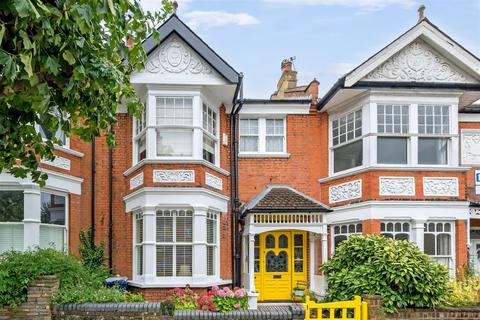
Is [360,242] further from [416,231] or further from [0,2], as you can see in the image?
[0,2]

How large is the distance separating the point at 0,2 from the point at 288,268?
1327 centimetres

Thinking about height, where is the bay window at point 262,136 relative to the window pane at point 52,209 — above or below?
above

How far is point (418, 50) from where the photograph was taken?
590 inches

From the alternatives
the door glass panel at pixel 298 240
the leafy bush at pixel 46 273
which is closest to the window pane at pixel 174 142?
the leafy bush at pixel 46 273

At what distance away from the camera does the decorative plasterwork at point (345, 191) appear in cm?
1506

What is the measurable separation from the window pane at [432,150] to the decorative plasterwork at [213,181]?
5940mm

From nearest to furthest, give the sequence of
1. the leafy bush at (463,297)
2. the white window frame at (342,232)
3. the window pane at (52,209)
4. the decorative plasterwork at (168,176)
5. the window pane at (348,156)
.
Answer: the leafy bush at (463,297) → the window pane at (52,209) → the decorative plasterwork at (168,176) → the white window frame at (342,232) → the window pane at (348,156)

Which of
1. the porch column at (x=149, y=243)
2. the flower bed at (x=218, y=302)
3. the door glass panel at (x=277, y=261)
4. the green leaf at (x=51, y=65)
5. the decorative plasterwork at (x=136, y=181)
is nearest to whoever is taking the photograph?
the green leaf at (x=51, y=65)

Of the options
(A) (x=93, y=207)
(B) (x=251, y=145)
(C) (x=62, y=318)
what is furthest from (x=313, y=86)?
(C) (x=62, y=318)

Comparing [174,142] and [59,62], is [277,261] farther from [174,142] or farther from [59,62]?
[59,62]

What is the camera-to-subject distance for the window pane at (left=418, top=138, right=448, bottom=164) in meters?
15.0

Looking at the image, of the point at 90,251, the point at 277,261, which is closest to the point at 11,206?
the point at 90,251

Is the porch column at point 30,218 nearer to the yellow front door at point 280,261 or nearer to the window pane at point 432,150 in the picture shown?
the yellow front door at point 280,261

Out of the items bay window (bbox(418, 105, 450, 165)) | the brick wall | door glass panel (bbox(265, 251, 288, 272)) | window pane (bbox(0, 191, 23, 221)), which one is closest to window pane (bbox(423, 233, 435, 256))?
bay window (bbox(418, 105, 450, 165))
